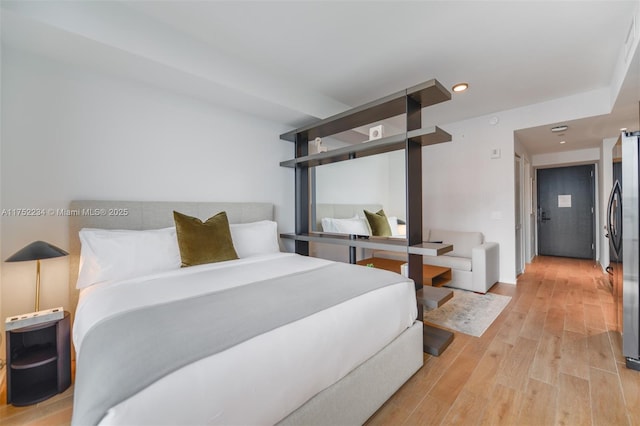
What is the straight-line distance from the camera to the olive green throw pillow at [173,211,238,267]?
2160 millimetres

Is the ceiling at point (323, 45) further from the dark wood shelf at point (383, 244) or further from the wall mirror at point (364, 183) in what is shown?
the dark wood shelf at point (383, 244)

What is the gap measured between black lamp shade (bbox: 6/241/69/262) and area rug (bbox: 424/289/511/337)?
10.2 ft

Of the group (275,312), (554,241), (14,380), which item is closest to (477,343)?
(275,312)

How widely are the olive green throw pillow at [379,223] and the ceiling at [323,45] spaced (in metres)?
1.39

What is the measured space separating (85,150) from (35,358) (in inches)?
57.8

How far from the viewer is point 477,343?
2.29 m

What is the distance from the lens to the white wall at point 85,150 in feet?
6.12

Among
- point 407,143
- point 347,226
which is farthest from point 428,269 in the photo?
point 407,143

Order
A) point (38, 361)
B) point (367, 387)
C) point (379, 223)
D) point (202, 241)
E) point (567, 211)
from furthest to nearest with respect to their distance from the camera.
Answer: point (567, 211)
point (379, 223)
point (202, 241)
point (38, 361)
point (367, 387)

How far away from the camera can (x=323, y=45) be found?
2.35 m

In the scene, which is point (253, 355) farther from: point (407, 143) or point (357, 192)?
point (357, 192)

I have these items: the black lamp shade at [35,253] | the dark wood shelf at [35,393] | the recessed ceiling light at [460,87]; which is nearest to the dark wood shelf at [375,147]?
the recessed ceiling light at [460,87]

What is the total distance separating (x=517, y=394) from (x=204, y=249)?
7.86 feet

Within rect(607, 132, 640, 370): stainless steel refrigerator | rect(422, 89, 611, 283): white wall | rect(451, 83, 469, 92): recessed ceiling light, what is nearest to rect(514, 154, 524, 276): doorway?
rect(422, 89, 611, 283): white wall
